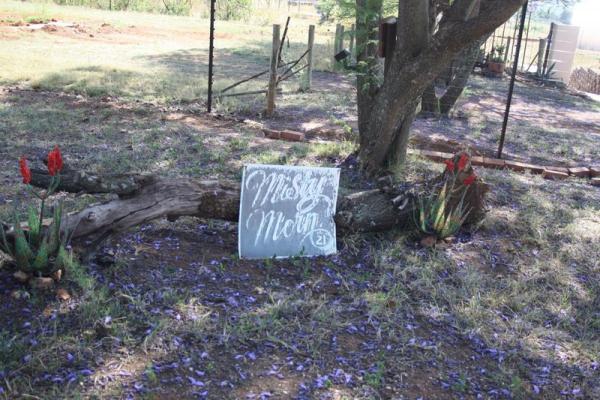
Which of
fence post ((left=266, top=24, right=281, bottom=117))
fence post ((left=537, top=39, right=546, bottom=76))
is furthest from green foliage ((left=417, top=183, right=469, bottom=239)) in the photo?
fence post ((left=537, top=39, right=546, bottom=76))

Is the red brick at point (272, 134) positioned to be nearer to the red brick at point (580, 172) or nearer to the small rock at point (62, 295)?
the red brick at point (580, 172)

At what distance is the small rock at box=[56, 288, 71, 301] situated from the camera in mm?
2996

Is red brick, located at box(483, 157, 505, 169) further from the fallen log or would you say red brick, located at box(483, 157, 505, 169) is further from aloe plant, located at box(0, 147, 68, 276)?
aloe plant, located at box(0, 147, 68, 276)

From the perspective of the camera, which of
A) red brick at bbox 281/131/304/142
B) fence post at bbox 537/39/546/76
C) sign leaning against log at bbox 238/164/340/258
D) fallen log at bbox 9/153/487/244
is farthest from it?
fence post at bbox 537/39/546/76

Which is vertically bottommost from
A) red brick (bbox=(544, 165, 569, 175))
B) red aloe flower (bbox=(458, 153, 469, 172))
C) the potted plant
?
red brick (bbox=(544, 165, 569, 175))

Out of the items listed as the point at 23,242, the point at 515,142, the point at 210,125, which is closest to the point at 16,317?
the point at 23,242

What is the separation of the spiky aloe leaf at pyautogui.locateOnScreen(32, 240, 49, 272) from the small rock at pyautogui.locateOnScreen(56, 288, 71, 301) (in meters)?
0.15

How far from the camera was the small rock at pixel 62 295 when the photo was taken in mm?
2996

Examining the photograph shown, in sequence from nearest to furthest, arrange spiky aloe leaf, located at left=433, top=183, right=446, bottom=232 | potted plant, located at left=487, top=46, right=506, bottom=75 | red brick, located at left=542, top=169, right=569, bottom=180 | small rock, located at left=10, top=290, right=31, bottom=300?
small rock, located at left=10, top=290, right=31, bottom=300, spiky aloe leaf, located at left=433, top=183, right=446, bottom=232, red brick, located at left=542, top=169, right=569, bottom=180, potted plant, located at left=487, top=46, right=506, bottom=75

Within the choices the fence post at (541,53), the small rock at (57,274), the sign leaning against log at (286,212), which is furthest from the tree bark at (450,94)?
the fence post at (541,53)

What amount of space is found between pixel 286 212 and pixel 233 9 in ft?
75.8

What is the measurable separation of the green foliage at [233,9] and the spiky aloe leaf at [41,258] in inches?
925

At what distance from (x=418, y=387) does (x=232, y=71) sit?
34.2 feet

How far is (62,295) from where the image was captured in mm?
3004
